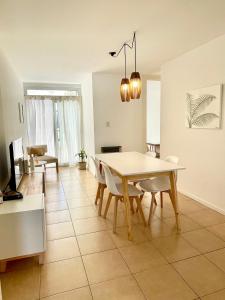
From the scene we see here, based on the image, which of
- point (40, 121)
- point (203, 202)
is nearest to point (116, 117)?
point (40, 121)

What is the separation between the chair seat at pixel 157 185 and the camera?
107 inches

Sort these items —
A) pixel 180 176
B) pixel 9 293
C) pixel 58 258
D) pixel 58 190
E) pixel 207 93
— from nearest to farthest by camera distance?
pixel 9 293 < pixel 58 258 < pixel 207 93 < pixel 180 176 < pixel 58 190

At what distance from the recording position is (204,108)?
3.10 metres

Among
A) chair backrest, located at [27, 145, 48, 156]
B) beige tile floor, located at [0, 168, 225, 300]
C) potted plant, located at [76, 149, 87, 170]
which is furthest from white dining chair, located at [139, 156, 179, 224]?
chair backrest, located at [27, 145, 48, 156]

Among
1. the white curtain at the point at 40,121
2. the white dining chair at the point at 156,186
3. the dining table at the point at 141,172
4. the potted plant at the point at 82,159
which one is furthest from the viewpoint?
the potted plant at the point at 82,159

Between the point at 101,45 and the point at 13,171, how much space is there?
2.09 meters

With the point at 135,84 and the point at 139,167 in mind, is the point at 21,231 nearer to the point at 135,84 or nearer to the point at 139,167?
the point at 139,167

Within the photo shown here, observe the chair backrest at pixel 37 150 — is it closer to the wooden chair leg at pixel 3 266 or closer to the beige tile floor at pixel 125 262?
the beige tile floor at pixel 125 262

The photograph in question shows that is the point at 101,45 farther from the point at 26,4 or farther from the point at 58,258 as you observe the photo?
the point at 58,258

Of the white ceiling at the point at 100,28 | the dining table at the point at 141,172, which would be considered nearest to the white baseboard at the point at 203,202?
the dining table at the point at 141,172

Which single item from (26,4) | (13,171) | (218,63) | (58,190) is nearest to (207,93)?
(218,63)

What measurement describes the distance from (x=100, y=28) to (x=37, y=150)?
3.70m

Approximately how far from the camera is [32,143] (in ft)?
19.1

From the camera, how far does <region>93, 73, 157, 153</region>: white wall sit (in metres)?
4.73
